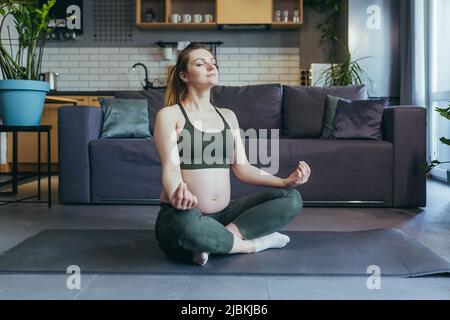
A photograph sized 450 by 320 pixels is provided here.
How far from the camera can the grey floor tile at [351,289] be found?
1.47m

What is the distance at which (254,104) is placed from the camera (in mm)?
3854

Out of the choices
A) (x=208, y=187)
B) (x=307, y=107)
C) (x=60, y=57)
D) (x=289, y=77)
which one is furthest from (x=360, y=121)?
(x=60, y=57)

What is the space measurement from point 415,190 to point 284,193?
1.60 metres

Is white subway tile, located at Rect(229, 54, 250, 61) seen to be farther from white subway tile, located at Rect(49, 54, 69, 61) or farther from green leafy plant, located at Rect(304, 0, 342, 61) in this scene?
white subway tile, located at Rect(49, 54, 69, 61)

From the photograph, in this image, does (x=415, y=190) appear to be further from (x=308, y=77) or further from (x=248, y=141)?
(x=308, y=77)

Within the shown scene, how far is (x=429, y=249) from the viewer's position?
2041 millimetres

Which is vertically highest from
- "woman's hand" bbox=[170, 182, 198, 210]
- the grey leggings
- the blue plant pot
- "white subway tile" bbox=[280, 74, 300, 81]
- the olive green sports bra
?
"white subway tile" bbox=[280, 74, 300, 81]

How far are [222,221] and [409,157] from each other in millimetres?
1726

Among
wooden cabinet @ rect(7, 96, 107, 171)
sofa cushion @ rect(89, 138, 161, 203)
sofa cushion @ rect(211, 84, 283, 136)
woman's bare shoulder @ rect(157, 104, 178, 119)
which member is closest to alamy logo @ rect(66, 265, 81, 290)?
woman's bare shoulder @ rect(157, 104, 178, 119)

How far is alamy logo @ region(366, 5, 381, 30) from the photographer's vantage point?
541cm

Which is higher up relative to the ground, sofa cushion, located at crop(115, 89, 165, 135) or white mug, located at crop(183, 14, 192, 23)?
white mug, located at crop(183, 14, 192, 23)

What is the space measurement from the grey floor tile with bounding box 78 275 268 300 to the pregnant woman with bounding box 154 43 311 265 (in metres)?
0.15

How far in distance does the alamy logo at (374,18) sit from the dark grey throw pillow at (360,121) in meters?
2.26
